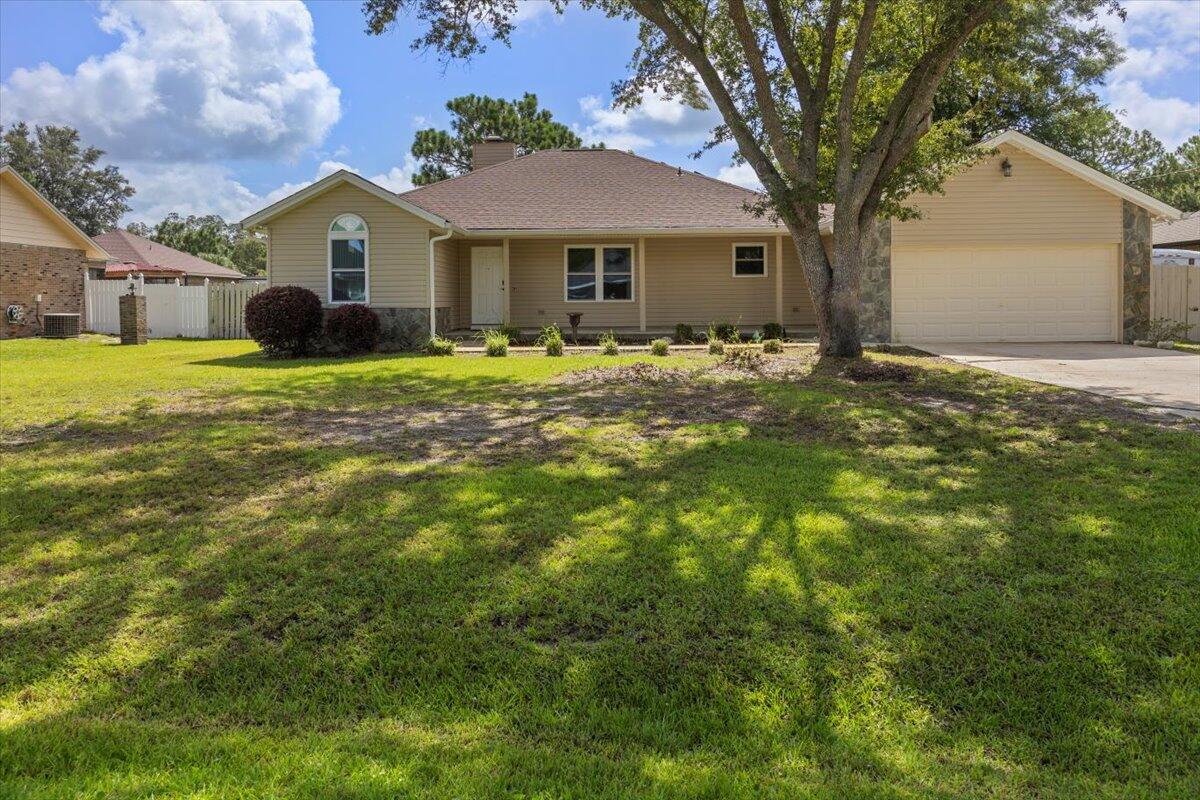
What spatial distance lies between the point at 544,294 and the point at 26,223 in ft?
47.9

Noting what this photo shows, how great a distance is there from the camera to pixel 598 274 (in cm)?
2066

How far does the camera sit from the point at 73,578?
4.30 m

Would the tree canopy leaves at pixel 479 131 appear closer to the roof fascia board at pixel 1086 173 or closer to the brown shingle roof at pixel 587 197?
the brown shingle roof at pixel 587 197

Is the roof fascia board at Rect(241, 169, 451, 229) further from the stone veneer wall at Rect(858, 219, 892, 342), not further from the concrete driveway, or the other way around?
the concrete driveway

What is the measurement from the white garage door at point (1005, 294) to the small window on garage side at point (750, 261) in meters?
3.97

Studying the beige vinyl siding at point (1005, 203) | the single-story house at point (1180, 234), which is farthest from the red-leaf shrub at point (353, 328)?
the single-story house at point (1180, 234)

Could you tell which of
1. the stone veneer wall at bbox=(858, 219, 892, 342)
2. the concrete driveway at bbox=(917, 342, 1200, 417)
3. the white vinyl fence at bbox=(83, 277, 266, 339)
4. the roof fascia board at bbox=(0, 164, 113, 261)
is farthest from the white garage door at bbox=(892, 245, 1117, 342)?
the roof fascia board at bbox=(0, 164, 113, 261)

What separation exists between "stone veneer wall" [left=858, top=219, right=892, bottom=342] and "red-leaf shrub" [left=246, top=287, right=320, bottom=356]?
11130mm

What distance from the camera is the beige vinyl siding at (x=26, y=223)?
2195 cm

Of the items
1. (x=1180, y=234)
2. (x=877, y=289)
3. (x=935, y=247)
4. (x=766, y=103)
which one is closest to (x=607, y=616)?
(x=766, y=103)

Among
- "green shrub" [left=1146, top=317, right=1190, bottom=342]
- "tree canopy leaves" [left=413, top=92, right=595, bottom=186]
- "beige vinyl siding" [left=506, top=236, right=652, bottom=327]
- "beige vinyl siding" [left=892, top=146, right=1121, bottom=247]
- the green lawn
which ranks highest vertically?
"tree canopy leaves" [left=413, top=92, right=595, bottom=186]

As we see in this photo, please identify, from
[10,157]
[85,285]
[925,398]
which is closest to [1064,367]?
[925,398]

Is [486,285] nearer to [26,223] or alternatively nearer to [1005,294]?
[1005,294]

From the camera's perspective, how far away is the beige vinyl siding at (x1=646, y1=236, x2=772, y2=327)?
67.6 feet
